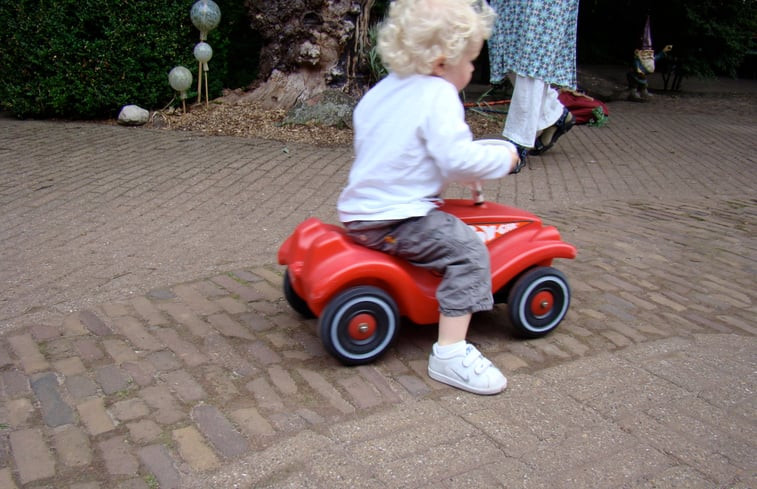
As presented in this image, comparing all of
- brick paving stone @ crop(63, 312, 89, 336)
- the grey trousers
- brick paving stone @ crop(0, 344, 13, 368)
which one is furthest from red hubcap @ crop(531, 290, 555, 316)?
brick paving stone @ crop(0, 344, 13, 368)

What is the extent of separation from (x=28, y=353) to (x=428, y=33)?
81.5 inches

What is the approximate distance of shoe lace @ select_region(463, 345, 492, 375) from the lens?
2768mm

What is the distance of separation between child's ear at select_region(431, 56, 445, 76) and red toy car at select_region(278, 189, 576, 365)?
64 centimetres

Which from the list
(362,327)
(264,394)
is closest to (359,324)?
(362,327)

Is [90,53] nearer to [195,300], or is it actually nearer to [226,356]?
[195,300]

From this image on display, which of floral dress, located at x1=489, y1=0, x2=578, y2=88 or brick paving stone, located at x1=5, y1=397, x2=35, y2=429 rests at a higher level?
floral dress, located at x1=489, y1=0, x2=578, y2=88

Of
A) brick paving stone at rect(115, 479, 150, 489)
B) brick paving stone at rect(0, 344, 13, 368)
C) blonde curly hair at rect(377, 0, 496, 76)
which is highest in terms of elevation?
blonde curly hair at rect(377, 0, 496, 76)

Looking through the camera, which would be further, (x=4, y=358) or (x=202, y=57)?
(x=202, y=57)

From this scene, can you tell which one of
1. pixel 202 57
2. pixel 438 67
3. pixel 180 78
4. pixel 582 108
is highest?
pixel 438 67

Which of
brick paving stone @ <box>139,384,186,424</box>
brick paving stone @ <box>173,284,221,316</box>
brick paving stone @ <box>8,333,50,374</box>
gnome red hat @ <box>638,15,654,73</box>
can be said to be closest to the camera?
brick paving stone @ <box>139,384,186,424</box>

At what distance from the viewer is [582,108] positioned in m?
7.68

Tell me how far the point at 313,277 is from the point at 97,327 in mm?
1132

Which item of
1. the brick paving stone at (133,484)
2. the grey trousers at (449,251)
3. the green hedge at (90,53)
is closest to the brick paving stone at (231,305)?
the grey trousers at (449,251)

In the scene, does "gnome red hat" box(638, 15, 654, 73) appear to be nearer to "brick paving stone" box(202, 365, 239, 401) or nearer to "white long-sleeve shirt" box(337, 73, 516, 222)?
"white long-sleeve shirt" box(337, 73, 516, 222)
